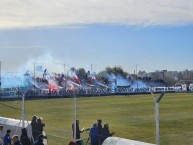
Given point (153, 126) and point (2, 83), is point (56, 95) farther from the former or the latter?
point (153, 126)

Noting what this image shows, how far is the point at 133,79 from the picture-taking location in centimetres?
15138

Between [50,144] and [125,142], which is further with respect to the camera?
[50,144]

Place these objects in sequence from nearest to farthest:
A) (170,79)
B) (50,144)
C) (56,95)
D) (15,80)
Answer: (50,144) < (56,95) < (15,80) < (170,79)

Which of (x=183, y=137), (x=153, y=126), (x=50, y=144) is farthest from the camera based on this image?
(x=153, y=126)

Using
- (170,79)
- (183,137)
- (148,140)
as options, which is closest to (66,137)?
(148,140)

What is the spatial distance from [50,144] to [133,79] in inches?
5250

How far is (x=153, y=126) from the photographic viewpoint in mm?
25766

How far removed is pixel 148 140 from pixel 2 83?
3306 inches

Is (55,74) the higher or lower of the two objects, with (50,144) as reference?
higher

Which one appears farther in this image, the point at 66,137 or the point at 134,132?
the point at 134,132

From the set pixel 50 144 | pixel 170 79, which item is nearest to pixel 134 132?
pixel 50 144

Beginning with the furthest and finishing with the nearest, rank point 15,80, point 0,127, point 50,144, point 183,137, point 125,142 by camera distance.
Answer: point 15,80 < point 183,137 < point 50,144 < point 0,127 < point 125,142

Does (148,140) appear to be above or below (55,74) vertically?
below

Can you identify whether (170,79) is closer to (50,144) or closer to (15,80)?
(15,80)
